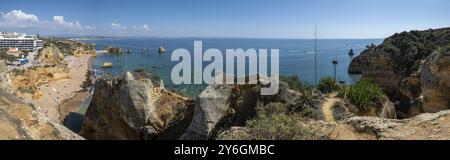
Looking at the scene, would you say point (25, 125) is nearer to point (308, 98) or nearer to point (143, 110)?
point (308, 98)

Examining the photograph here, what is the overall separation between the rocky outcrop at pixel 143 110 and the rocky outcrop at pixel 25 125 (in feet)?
39.7

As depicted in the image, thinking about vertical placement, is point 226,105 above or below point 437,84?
below

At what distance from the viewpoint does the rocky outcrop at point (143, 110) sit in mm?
23011

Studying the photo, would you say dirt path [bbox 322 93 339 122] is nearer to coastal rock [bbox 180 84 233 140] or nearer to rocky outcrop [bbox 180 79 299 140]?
rocky outcrop [bbox 180 79 299 140]

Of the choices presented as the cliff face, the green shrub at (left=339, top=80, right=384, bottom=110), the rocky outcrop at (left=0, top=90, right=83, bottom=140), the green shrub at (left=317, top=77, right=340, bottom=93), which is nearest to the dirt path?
the green shrub at (left=339, top=80, right=384, bottom=110)

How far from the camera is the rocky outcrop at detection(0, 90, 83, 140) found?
8.89 meters

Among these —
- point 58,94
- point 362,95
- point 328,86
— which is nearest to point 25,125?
point 362,95

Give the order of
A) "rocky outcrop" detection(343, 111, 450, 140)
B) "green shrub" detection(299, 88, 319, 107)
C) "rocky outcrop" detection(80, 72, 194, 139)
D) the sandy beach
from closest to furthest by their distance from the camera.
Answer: "rocky outcrop" detection(343, 111, 450, 140), "green shrub" detection(299, 88, 319, 107), "rocky outcrop" detection(80, 72, 194, 139), the sandy beach

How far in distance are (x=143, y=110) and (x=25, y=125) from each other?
14.0m

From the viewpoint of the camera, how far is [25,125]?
383 inches

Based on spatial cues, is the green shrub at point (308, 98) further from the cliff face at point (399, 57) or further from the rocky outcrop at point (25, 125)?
the cliff face at point (399, 57)

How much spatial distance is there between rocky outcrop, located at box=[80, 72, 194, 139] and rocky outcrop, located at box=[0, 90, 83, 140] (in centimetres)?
1211
